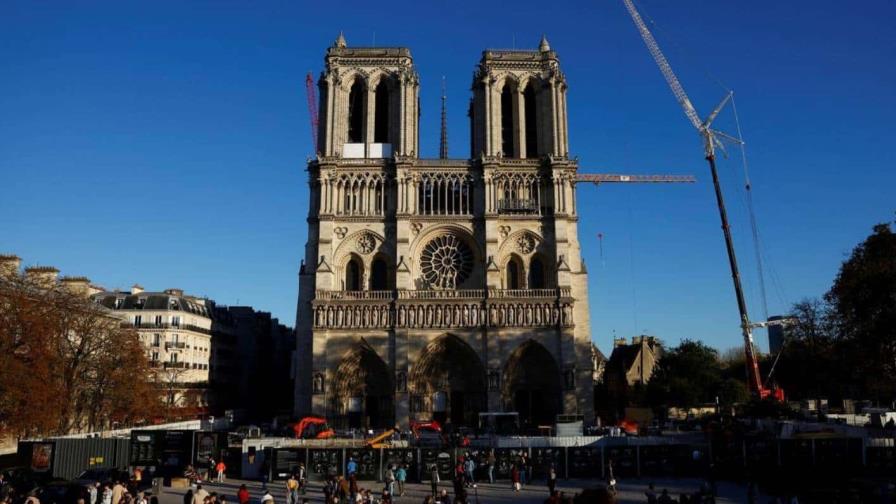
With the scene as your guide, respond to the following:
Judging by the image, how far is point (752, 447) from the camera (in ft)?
119

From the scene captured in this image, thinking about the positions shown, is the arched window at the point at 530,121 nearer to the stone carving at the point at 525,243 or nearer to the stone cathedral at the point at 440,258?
the stone cathedral at the point at 440,258

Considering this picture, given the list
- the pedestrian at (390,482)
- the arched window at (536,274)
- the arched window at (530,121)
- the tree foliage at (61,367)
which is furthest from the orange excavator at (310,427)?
the arched window at (530,121)

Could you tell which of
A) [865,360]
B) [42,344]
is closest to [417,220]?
[42,344]

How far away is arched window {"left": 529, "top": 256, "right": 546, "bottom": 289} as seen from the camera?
57.2 meters

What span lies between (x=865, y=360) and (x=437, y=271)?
3011 cm

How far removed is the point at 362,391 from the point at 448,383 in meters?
6.48

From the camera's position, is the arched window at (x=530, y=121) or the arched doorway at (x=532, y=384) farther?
the arched window at (x=530, y=121)

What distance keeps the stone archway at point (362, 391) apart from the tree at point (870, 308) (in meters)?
29.9

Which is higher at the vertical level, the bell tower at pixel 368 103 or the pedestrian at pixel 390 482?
the bell tower at pixel 368 103

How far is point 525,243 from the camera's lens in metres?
57.1

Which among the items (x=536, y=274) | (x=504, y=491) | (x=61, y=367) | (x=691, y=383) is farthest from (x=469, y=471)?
(x=691, y=383)

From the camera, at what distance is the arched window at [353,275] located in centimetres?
5709

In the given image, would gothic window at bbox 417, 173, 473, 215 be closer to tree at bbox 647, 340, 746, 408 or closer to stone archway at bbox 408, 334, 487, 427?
stone archway at bbox 408, 334, 487, 427

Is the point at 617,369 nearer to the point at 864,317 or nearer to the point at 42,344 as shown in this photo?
the point at 864,317
